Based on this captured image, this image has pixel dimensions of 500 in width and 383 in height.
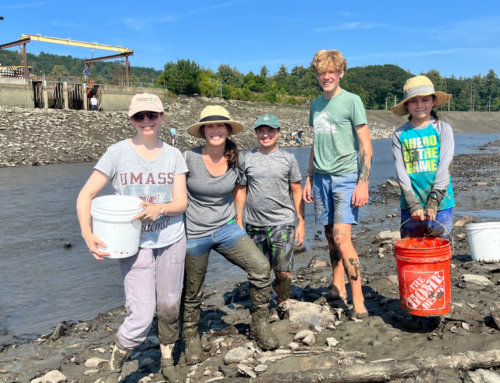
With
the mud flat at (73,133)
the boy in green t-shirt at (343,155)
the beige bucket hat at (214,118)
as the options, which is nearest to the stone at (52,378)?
the beige bucket hat at (214,118)

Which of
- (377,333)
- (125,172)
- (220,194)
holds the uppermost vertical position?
(125,172)

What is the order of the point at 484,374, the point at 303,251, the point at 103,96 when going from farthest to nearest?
the point at 103,96, the point at 303,251, the point at 484,374

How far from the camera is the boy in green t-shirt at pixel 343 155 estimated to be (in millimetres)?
4156

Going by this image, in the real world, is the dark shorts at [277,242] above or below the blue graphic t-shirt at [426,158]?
below

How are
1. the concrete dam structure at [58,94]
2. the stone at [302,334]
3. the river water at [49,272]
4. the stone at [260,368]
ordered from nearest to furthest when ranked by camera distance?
the stone at [260,368] → the stone at [302,334] → the river water at [49,272] → the concrete dam structure at [58,94]

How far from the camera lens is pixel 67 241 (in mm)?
9016

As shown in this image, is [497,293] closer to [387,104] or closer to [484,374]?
[484,374]

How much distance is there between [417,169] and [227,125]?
69.7 inches

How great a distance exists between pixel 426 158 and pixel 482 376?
1.89m

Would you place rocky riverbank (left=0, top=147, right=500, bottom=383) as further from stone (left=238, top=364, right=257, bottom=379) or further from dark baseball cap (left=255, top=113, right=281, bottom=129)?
dark baseball cap (left=255, top=113, right=281, bottom=129)

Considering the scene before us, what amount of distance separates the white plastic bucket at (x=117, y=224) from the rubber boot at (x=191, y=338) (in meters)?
1.06

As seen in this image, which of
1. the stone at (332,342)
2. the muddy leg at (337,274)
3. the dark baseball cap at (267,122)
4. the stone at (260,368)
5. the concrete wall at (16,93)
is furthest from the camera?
the concrete wall at (16,93)

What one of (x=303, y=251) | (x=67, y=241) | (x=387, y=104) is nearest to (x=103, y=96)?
(x=67, y=241)

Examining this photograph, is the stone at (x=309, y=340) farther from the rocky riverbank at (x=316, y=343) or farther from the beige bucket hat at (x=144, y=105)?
the beige bucket hat at (x=144, y=105)
